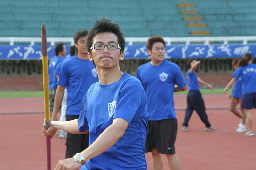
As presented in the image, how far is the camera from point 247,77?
31.3 ft

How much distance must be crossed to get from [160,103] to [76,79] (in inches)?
46.6

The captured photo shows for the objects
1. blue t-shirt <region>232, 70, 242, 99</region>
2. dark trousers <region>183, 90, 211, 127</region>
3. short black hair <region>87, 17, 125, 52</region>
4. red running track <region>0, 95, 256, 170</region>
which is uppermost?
short black hair <region>87, 17, 125, 52</region>

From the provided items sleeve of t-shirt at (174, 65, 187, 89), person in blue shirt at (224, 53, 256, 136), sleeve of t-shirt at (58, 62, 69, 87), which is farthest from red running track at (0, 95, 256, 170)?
sleeve of t-shirt at (58, 62, 69, 87)

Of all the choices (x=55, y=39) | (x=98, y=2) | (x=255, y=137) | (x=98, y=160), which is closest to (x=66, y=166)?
(x=98, y=160)

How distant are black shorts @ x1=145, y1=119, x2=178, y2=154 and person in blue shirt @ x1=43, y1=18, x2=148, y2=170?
2.65m

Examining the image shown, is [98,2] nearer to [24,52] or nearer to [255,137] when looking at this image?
[24,52]

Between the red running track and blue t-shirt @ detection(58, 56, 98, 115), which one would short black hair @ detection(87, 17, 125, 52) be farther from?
the red running track

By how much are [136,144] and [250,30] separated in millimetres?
29940

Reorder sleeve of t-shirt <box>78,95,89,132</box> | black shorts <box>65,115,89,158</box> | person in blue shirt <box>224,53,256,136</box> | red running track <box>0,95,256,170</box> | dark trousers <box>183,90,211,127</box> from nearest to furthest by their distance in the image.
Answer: sleeve of t-shirt <box>78,95,89,132</box> → black shorts <box>65,115,89,158</box> → red running track <box>0,95,256,170</box> → person in blue shirt <box>224,53,256,136</box> → dark trousers <box>183,90,211,127</box>

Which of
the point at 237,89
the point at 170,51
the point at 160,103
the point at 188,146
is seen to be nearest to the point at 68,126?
the point at 160,103

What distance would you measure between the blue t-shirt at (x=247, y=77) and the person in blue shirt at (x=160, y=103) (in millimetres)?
4233

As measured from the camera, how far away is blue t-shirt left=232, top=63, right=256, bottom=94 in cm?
949

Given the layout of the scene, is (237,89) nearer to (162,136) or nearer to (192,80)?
(192,80)

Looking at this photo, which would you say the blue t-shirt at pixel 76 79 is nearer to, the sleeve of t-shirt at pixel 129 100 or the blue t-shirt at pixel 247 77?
the sleeve of t-shirt at pixel 129 100
